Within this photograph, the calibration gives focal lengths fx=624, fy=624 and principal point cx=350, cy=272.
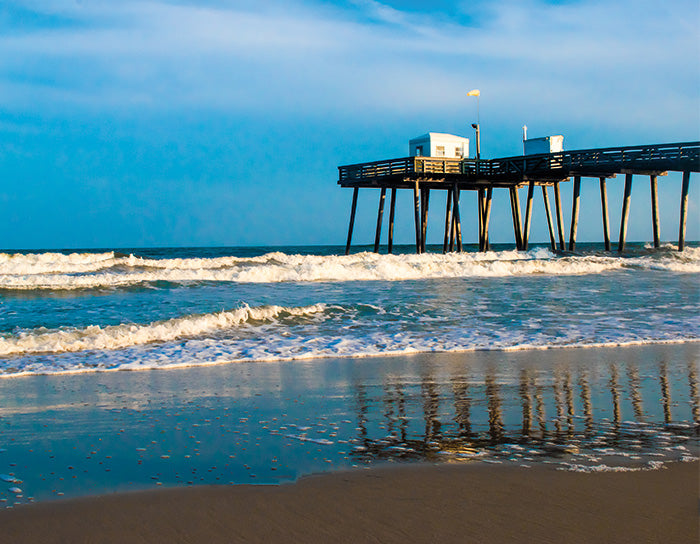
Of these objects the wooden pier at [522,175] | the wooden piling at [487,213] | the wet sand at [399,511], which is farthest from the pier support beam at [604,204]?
the wet sand at [399,511]

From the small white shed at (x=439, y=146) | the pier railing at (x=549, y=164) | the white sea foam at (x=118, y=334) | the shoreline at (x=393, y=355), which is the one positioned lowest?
the shoreline at (x=393, y=355)

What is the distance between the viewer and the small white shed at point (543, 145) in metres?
31.8

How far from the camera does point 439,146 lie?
99.7 feet

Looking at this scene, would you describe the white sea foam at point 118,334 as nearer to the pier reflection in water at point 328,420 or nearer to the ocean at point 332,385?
the ocean at point 332,385

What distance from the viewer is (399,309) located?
12.5 m

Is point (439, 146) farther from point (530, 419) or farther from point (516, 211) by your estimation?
point (530, 419)

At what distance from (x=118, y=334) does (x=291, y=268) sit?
38.4ft

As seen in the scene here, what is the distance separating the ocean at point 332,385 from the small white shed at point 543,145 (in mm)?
18321

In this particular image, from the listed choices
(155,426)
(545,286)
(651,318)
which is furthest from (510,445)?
(545,286)

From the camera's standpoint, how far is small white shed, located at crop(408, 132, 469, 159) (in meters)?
30.3

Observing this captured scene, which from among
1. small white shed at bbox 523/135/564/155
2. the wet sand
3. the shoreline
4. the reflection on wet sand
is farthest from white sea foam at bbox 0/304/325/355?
small white shed at bbox 523/135/564/155

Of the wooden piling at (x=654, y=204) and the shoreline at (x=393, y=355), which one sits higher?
the wooden piling at (x=654, y=204)

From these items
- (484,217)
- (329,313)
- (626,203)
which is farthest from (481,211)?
(329,313)

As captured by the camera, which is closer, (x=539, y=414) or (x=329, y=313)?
(x=539, y=414)
